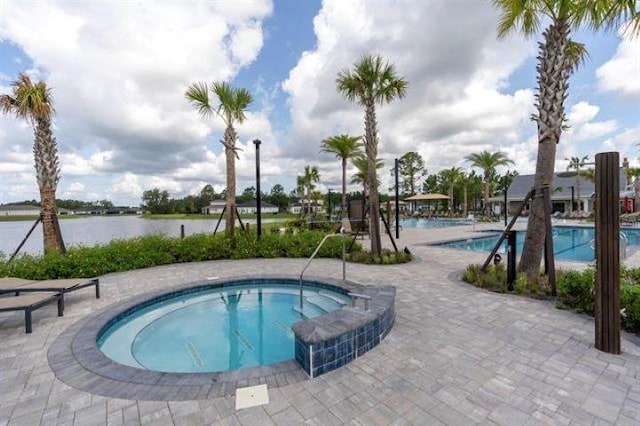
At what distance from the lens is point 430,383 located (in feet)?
7.88

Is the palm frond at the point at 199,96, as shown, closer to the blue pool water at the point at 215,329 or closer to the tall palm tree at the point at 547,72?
the blue pool water at the point at 215,329

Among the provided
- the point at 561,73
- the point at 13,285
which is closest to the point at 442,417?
the point at 561,73

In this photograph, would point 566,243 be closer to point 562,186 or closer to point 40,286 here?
point 40,286

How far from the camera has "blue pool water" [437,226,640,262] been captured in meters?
10.6

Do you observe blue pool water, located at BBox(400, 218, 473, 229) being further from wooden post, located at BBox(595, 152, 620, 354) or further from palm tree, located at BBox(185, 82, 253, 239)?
wooden post, located at BBox(595, 152, 620, 354)

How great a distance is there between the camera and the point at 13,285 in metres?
4.52

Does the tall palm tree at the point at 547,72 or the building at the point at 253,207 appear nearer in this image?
the tall palm tree at the point at 547,72

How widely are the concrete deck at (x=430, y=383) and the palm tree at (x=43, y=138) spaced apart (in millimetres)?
3551

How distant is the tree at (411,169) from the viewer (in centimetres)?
3759

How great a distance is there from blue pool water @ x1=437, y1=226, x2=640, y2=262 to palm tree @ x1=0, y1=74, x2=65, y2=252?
12885 millimetres

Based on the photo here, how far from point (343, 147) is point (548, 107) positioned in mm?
13736

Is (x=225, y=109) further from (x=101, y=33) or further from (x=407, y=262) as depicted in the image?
(x=407, y=262)

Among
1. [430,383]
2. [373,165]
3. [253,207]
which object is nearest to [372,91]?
[373,165]

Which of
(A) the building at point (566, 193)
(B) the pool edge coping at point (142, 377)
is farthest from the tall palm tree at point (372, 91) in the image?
(A) the building at point (566, 193)
